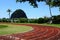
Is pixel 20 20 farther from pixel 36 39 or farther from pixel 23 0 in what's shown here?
pixel 36 39

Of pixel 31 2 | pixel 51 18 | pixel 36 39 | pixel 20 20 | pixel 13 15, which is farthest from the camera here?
pixel 13 15

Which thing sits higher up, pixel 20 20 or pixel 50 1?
pixel 50 1

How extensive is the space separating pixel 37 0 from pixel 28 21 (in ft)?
26.7

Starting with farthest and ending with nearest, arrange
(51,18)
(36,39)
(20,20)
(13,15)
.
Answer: (13,15) → (20,20) → (51,18) → (36,39)

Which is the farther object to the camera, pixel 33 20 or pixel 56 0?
pixel 33 20

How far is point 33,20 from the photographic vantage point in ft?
216

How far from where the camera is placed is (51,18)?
2486 inches

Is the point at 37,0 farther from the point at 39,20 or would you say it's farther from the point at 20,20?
the point at 20,20

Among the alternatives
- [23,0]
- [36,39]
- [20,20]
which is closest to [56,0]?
[23,0]

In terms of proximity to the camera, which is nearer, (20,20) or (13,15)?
(20,20)

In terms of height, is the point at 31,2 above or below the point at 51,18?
above

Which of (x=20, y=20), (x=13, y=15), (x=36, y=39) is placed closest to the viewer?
(x=36, y=39)

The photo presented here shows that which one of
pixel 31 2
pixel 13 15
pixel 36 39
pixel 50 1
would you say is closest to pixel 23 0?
pixel 31 2

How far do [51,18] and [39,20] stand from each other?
374 centimetres
